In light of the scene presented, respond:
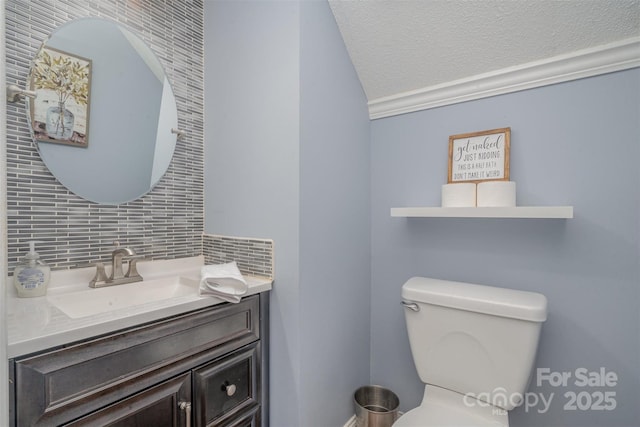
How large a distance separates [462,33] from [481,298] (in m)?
1.05

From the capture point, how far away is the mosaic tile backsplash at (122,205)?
3.25ft

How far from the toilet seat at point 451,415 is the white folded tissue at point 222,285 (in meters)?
0.74

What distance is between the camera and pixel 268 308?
1241 millimetres

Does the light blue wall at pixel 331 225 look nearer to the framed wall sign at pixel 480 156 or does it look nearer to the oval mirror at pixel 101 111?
the framed wall sign at pixel 480 156

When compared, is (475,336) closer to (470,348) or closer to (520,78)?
(470,348)

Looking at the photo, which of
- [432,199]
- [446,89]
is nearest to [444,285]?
[432,199]

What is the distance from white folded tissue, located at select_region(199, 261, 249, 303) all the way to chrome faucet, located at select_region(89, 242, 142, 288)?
1.06ft

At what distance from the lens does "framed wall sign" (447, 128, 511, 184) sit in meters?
1.28

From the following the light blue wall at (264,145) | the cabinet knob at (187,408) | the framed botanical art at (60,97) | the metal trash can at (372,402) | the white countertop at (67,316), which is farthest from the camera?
the metal trash can at (372,402)

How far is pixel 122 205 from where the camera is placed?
123 centimetres

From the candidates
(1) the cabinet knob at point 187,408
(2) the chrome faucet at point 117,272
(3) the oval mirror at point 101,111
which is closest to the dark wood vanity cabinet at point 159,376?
(1) the cabinet knob at point 187,408

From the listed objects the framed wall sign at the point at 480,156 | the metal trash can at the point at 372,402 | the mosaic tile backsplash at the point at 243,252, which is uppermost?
the framed wall sign at the point at 480,156

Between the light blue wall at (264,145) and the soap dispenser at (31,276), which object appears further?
the light blue wall at (264,145)

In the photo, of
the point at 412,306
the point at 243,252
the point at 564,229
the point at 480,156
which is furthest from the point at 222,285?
the point at 564,229
